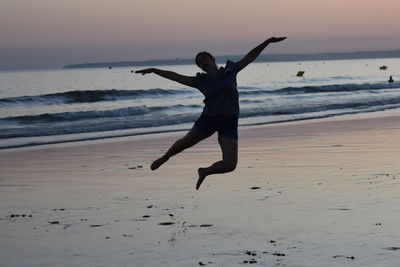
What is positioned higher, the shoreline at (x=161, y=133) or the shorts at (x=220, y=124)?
the shorts at (x=220, y=124)

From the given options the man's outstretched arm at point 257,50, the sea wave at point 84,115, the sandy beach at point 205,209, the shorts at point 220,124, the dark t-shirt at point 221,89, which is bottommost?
the sandy beach at point 205,209

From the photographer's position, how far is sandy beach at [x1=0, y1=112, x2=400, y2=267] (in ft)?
26.5

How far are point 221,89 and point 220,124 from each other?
1.57ft

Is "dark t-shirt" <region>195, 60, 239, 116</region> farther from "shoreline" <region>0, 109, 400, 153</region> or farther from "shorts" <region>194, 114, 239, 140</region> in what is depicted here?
"shoreline" <region>0, 109, 400, 153</region>

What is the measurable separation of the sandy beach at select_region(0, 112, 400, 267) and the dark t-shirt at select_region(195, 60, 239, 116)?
1.40 m

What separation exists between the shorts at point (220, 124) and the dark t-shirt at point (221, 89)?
0.09 m

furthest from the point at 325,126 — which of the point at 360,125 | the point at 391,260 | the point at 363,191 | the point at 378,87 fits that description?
the point at 378,87

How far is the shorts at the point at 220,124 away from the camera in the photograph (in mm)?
8898

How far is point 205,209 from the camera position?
33.9 ft

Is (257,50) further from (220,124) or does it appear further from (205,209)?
(205,209)

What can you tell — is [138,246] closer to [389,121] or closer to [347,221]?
[347,221]

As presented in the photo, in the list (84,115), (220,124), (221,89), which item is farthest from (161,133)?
(221,89)

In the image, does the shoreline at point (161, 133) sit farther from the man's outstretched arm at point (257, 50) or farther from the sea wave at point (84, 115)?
the man's outstretched arm at point (257, 50)

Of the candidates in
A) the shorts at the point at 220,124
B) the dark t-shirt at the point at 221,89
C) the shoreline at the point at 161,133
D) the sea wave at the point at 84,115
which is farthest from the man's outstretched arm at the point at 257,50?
the sea wave at the point at 84,115
